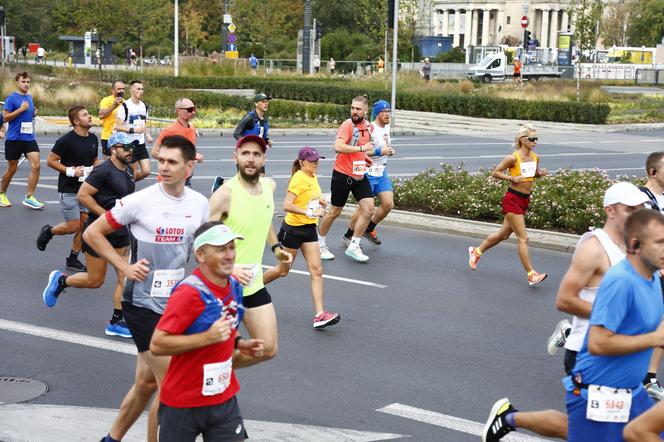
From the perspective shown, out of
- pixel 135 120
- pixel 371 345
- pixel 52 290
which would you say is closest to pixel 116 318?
pixel 52 290

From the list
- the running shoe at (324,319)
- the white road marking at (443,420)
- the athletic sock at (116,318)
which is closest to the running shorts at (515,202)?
the running shoe at (324,319)

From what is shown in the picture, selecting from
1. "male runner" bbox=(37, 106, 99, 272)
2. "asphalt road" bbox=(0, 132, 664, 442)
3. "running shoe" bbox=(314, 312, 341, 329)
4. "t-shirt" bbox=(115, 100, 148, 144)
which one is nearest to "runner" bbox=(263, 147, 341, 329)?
"running shoe" bbox=(314, 312, 341, 329)

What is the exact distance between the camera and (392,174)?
22578 mm

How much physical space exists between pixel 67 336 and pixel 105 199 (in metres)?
1.26

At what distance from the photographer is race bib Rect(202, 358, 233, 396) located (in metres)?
5.31

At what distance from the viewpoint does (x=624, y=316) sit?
532 centimetres

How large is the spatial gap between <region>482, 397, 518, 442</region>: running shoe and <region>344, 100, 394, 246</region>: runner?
686 centimetres

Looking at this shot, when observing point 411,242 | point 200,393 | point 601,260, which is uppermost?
point 601,260

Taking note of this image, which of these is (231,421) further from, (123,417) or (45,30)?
(45,30)

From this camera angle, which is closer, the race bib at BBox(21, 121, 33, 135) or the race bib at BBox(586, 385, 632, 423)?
the race bib at BBox(586, 385, 632, 423)

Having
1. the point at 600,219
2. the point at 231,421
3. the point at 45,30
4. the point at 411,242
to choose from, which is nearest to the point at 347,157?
the point at 411,242

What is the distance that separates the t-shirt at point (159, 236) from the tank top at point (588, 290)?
2.32 meters

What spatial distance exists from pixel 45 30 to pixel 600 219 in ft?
283

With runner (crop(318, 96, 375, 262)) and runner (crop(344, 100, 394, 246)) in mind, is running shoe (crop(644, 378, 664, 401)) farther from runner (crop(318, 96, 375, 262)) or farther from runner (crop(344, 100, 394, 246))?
runner (crop(344, 100, 394, 246))
